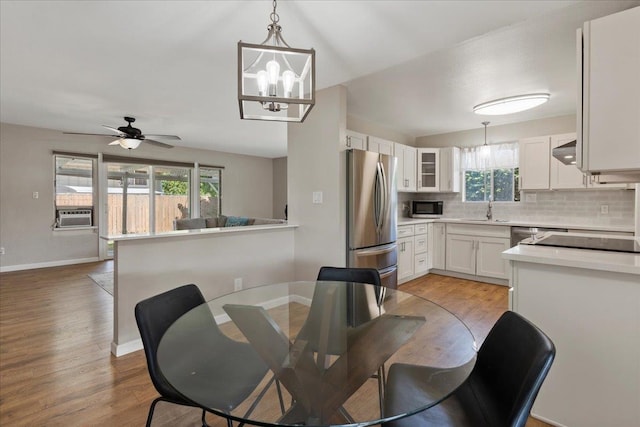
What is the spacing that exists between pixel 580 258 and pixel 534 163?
3.19m

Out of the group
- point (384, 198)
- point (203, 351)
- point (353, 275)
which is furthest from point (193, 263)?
point (384, 198)

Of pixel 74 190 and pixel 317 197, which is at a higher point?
pixel 74 190

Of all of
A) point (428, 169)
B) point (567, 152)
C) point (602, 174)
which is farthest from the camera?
point (428, 169)

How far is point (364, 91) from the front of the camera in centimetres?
335

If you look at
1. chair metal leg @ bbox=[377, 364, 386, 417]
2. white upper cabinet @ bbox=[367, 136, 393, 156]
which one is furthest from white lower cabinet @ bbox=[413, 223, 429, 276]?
chair metal leg @ bbox=[377, 364, 386, 417]

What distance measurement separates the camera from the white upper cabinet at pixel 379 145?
4058mm

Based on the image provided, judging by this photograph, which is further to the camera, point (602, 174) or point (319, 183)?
point (319, 183)

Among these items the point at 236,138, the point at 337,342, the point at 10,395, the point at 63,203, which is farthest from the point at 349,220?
the point at 63,203

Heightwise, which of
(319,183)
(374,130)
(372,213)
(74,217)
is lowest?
(74,217)

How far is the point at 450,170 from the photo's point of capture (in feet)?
16.6

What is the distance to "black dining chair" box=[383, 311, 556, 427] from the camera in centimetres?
91

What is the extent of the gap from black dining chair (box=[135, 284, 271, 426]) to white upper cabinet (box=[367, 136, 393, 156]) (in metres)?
2.99

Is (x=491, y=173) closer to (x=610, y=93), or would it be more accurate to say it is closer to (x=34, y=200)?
(x=610, y=93)

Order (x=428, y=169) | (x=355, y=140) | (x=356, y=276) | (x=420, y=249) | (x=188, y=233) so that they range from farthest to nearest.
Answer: (x=428, y=169), (x=420, y=249), (x=355, y=140), (x=188, y=233), (x=356, y=276)
